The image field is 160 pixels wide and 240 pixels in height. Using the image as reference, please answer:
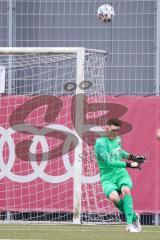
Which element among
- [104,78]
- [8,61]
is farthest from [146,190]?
[8,61]

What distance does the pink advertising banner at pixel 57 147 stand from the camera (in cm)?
1520

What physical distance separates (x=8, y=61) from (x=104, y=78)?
1579 mm

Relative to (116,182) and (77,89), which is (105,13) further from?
(116,182)

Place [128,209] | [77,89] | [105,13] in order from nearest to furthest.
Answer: [128,209], [105,13], [77,89]

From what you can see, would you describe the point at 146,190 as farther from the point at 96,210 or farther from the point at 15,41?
the point at 15,41

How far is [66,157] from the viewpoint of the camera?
15289 mm

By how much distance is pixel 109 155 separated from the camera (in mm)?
12648

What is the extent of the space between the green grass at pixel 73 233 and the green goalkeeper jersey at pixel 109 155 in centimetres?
76

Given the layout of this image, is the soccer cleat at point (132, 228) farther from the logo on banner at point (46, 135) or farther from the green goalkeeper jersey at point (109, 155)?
the logo on banner at point (46, 135)

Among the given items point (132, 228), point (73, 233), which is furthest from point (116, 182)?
point (73, 233)

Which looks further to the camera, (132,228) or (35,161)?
(35,161)

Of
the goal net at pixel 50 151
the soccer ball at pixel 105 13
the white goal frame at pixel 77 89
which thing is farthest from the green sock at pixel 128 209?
the soccer ball at pixel 105 13

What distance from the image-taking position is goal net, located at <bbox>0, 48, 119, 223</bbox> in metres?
15.1

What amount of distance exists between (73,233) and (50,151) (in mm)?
3602
